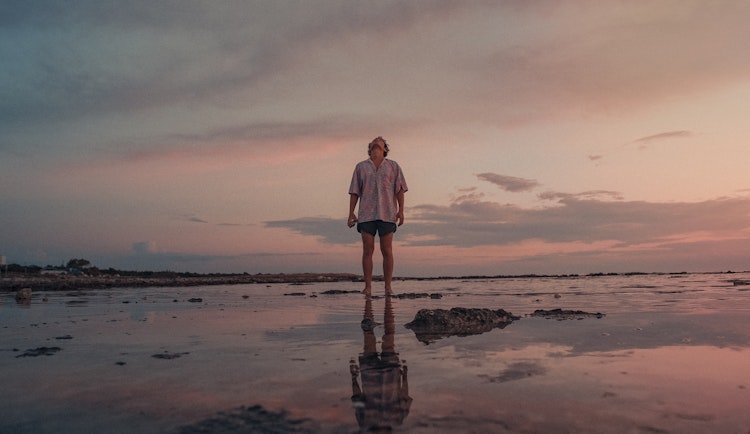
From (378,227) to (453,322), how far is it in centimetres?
547

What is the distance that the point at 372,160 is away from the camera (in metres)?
10.4

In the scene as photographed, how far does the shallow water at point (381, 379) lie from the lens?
1.94 metres

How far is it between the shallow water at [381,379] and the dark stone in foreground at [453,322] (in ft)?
0.69

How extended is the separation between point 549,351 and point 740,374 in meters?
1.05

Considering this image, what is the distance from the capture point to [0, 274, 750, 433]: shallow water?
194cm

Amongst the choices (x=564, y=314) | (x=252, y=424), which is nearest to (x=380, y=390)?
(x=252, y=424)

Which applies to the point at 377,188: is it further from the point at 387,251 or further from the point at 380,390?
the point at 380,390

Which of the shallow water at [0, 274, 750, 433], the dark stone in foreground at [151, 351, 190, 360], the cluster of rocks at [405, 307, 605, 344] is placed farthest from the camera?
the cluster of rocks at [405, 307, 605, 344]

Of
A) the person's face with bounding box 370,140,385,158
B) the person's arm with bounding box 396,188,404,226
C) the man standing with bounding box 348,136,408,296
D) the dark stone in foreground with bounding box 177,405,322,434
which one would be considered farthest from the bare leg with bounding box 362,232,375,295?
the dark stone in foreground with bounding box 177,405,322,434

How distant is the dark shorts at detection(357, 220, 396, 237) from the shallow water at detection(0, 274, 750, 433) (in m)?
5.45

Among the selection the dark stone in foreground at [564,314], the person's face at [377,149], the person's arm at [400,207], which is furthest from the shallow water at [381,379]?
the person's face at [377,149]

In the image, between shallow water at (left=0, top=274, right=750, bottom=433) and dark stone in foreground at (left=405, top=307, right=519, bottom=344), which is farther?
dark stone in foreground at (left=405, top=307, right=519, bottom=344)

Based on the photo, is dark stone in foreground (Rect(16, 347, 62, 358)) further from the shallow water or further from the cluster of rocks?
the cluster of rocks

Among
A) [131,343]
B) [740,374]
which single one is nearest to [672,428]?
[740,374]
